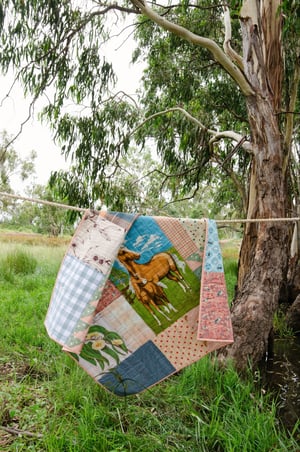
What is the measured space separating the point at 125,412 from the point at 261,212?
1779 millimetres

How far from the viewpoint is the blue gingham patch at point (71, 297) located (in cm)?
150

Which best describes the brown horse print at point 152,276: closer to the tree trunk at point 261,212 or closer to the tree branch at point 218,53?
the tree trunk at point 261,212

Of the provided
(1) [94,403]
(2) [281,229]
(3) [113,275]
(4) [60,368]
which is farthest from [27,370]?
(2) [281,229]

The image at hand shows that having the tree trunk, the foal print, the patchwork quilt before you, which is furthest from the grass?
the foal print

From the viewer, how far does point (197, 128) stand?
5.37 m

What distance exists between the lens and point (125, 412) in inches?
77.0

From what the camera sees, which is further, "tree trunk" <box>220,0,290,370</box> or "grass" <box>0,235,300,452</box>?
"tree trunk" <box>220,0,290,370</box>

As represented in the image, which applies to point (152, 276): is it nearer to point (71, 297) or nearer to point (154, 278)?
point (154, 278)

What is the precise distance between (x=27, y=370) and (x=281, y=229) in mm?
2003

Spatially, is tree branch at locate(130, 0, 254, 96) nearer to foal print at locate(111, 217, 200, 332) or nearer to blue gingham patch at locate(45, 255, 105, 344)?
foal print at locate(111, 217, 200, 332)

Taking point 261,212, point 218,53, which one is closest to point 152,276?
point 261,212

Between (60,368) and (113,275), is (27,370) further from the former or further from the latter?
(113,275)

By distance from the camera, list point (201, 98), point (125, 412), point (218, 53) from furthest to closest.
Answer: point (201, 98) → point (218, 53) → point (125, 412)

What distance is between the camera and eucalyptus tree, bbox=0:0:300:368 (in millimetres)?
3041
